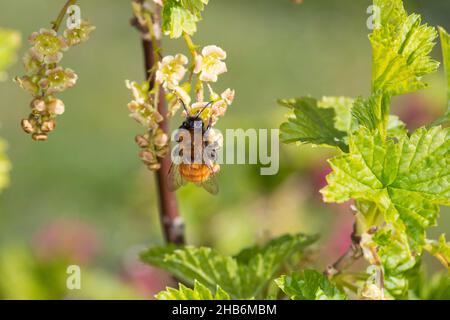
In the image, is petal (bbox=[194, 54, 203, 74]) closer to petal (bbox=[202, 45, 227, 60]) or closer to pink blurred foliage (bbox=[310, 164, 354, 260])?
petal (bbox=[202, 45, 227, 60])

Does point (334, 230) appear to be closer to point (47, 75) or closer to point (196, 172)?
point (196, 172)

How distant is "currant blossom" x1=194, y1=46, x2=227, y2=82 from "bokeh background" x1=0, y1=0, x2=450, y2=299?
0.53 m

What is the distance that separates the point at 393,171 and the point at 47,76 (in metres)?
0.52

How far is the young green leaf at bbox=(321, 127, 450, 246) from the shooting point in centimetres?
95

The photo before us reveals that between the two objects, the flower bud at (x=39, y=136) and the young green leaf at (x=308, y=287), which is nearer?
the young green leaf at (x=308, y=287)

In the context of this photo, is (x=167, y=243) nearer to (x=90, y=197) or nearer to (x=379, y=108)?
(x=379, y=108)

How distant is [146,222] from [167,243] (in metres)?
0.92

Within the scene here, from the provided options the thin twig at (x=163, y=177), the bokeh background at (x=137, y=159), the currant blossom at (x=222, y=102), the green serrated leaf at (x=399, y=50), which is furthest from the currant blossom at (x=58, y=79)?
the bokeh background at (x=137, y=159)

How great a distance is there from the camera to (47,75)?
1102mm

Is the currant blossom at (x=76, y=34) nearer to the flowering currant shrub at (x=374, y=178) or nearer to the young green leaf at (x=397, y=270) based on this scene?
the flowering currant shrub at (x=374, y=178)

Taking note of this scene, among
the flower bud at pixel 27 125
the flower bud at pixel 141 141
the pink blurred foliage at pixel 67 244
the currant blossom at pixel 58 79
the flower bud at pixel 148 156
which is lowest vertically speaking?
the pink blurred foliage at pixel 67 244

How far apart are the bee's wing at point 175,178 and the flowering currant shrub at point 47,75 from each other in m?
0.20

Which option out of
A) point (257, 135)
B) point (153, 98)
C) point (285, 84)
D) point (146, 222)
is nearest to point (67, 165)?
point (285, 84)

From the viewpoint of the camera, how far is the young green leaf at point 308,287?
99cm
